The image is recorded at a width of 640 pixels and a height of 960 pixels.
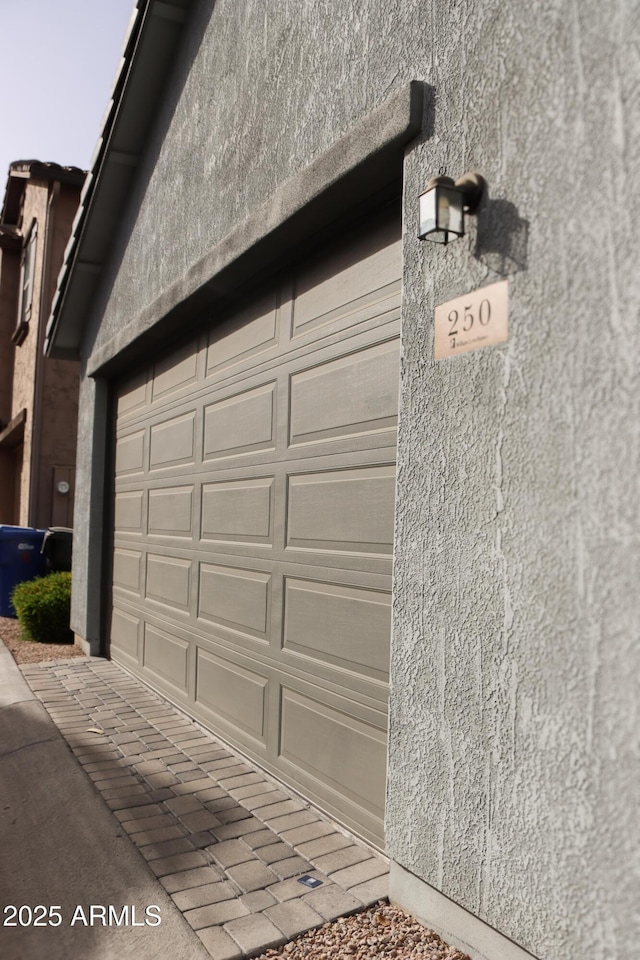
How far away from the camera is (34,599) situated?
8414 millimetres

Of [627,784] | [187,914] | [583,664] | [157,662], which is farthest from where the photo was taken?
[157,662]

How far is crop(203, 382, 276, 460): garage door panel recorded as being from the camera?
4.36 metres

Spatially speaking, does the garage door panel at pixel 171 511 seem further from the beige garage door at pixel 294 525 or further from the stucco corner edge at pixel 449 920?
the stucco corner edge at pixel 449 920

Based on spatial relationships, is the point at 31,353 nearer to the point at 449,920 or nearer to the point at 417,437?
the point at 417,437

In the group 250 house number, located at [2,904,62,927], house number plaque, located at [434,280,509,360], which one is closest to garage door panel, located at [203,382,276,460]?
house number plaque, located at [434,280,509,360]

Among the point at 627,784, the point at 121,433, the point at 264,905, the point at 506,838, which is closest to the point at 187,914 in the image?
the point at 264,905

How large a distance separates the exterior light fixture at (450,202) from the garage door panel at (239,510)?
6.83 feet

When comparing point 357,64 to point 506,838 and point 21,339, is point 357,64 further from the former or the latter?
point 21,339

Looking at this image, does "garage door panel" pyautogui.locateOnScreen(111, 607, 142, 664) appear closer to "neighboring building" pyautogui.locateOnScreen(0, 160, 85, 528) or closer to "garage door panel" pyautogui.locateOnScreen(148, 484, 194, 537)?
"garage door panel" pyautogui.locateOnScreen(148, 484, 194, 537)

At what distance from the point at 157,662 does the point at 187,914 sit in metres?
3.37

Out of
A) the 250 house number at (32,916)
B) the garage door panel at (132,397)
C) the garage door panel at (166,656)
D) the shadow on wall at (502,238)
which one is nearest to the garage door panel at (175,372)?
the garage door panel at (132,397)

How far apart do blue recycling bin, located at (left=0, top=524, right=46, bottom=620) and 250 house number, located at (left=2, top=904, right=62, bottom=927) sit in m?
7.30

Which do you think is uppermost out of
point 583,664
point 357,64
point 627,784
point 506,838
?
point 357,64

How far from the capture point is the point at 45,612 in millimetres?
8359
